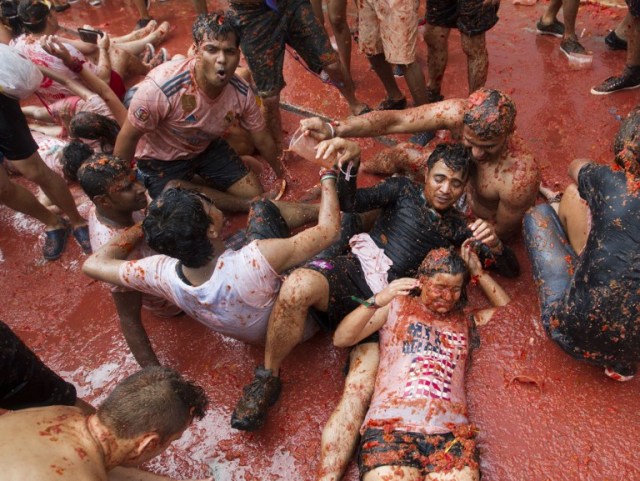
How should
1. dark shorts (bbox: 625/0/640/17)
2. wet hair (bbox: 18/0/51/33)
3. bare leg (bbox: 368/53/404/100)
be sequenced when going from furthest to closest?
bare leg (bbox: 368/53/404/100)
wet hair (bbox: 18/0/51/33)
dark shorts (bbox: 625/0/640/17)

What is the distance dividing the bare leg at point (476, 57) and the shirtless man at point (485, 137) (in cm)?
105

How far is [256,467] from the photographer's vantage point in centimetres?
268

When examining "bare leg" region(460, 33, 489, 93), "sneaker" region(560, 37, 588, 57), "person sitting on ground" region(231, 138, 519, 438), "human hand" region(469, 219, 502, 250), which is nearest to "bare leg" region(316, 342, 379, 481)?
"person sitting on ground" region(231, 138, 519, 438)

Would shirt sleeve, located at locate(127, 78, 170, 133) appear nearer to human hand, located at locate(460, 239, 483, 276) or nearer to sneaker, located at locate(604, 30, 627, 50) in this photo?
human hand, located at locate(460, 239, 483, 276)

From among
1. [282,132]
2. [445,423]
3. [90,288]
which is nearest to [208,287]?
[445,423]

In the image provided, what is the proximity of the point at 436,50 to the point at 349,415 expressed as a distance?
121 inches

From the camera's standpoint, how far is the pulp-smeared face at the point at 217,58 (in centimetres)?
327

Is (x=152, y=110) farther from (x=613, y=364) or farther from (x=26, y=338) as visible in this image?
(x=613, y=364)

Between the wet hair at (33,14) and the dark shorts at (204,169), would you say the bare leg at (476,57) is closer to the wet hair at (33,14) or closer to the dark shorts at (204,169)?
the dark shorts at (204,169)

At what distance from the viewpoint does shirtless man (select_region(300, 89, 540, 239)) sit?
113 inches

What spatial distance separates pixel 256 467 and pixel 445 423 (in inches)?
38.5

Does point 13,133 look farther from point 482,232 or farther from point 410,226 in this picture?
point 482,232

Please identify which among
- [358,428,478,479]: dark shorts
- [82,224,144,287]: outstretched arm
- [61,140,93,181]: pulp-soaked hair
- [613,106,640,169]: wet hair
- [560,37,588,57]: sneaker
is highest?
[613,106,640,169]: wet hair

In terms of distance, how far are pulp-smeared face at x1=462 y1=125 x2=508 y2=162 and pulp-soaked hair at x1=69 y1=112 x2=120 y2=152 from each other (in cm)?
251
